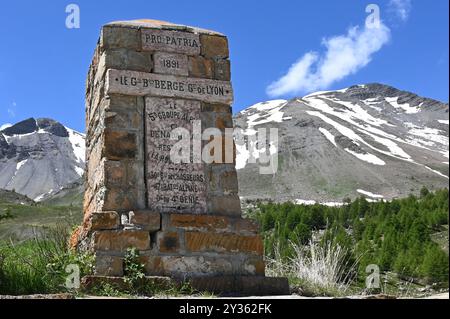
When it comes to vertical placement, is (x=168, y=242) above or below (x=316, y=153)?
below

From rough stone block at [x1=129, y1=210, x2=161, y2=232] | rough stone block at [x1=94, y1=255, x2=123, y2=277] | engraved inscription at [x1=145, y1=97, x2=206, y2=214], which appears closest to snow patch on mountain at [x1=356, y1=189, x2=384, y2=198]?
engraved inscription at [x1=145, y1=97, x2=206, y2=214]

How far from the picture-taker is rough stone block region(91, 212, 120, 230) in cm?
588

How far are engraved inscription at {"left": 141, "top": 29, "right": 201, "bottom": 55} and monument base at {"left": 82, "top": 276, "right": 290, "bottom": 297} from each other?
2.35m

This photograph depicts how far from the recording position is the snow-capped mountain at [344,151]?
11556 cm

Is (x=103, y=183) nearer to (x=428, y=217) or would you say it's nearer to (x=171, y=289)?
(x=171, y=289)

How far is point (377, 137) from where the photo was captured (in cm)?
15850

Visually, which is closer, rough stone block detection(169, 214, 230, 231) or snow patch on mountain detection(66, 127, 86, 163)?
rough stone block detection(169, 214, 230, 231)

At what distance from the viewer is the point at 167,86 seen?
6.53 metres

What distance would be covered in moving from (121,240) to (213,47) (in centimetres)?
234

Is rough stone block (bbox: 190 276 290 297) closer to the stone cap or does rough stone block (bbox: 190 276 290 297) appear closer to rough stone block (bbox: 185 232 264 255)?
rough stone block (bbox: 185 232 264 255)

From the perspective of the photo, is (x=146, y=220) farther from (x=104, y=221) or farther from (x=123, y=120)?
(x=123, y=120)

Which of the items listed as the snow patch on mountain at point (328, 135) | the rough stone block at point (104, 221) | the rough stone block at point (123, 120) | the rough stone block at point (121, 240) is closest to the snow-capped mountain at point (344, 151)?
the snow patch on mountain at point (328, 135)

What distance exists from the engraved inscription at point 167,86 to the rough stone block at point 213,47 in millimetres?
336

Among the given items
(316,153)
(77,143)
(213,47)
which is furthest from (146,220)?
(77,143)
